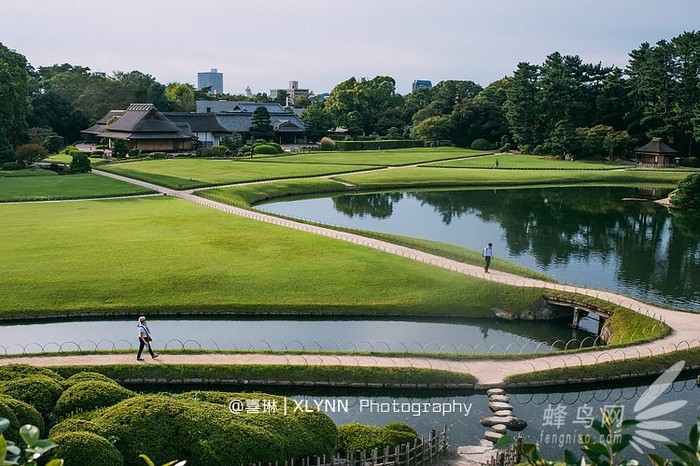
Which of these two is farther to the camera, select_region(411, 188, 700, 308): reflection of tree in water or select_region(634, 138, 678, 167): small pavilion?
select_region(634, 138, 678, 167): small pavilion

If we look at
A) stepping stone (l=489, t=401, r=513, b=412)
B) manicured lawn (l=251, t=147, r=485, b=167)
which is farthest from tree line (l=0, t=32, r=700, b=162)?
stepping stone (l=489, t=401, r=513, b=412)

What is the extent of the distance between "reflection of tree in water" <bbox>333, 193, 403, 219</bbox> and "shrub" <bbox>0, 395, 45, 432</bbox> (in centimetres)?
3915

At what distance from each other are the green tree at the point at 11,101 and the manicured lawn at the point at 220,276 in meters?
36.0

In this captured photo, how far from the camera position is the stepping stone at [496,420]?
730 inches

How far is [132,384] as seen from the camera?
2102cm

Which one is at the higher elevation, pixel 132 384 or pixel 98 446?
pixel 98 446

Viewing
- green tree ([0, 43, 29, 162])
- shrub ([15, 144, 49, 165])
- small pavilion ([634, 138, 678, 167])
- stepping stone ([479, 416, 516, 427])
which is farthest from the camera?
small pavilion ([634, 138, 678, 167])

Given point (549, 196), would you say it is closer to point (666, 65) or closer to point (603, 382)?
point (666, 65)

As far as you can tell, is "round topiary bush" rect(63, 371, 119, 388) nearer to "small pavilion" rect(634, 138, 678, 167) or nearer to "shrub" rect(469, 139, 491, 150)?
"small pavilion" rect(634, 138, 678, 167)

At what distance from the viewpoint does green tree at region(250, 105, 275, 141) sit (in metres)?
104

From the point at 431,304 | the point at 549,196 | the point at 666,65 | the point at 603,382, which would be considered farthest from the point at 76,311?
the point at 666,65

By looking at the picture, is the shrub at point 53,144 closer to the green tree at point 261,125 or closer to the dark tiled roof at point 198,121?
the dark tiled roof at point 198,121

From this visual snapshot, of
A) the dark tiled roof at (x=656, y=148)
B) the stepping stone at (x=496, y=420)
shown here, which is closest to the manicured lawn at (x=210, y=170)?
the dark tiled roof at (x=656, y=148)

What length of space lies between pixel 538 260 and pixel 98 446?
94.3ft
